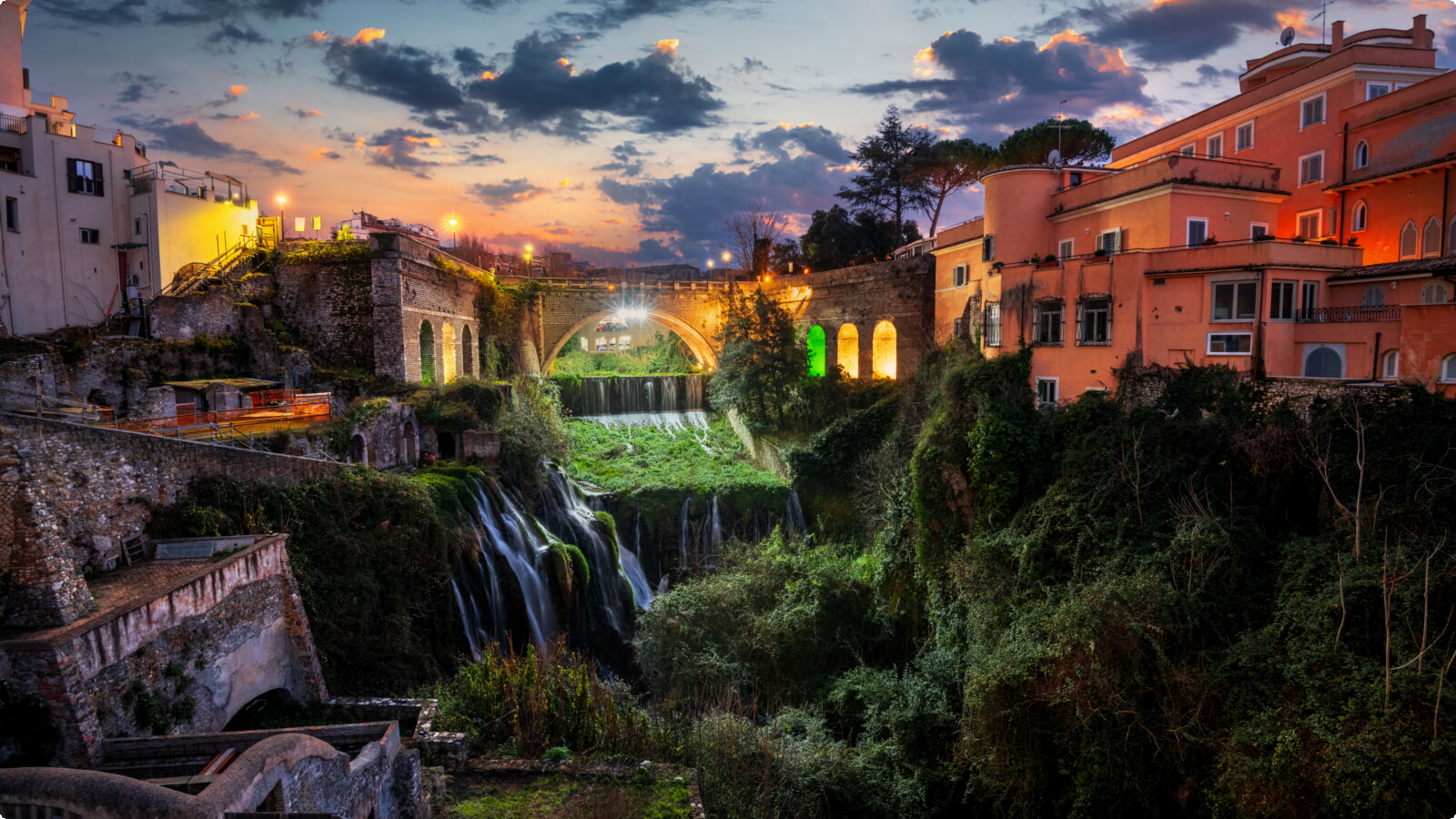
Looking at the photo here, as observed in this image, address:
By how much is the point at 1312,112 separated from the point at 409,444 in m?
23.7

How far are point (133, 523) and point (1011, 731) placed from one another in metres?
12.8

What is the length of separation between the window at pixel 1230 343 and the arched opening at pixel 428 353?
63.5 ft

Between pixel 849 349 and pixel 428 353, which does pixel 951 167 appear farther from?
pixel 428 353

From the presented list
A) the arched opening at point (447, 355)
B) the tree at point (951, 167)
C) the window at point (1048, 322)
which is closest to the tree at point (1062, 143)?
the tree at point (951, 167)

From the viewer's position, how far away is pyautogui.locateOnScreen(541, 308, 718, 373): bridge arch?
28.8 meters

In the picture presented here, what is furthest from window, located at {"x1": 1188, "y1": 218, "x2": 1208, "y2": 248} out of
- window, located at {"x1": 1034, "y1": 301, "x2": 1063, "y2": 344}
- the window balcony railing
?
window, located at {"x1": 1034, "y1": 301, "x2": 1063, "y2": 344}

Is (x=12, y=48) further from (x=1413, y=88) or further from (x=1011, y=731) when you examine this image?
(x=1413, y=88)


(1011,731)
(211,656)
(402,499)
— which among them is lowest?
(1011,731)

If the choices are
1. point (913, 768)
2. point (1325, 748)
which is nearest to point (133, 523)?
point (913, 768)

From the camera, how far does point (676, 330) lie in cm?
3167

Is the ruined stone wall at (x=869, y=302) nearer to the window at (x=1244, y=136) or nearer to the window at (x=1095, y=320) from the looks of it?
the window at (x=1095, y=320)

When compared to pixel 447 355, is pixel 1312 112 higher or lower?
higher

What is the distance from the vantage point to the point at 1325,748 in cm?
790

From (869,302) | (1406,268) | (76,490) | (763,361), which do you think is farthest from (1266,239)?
(76,490)
